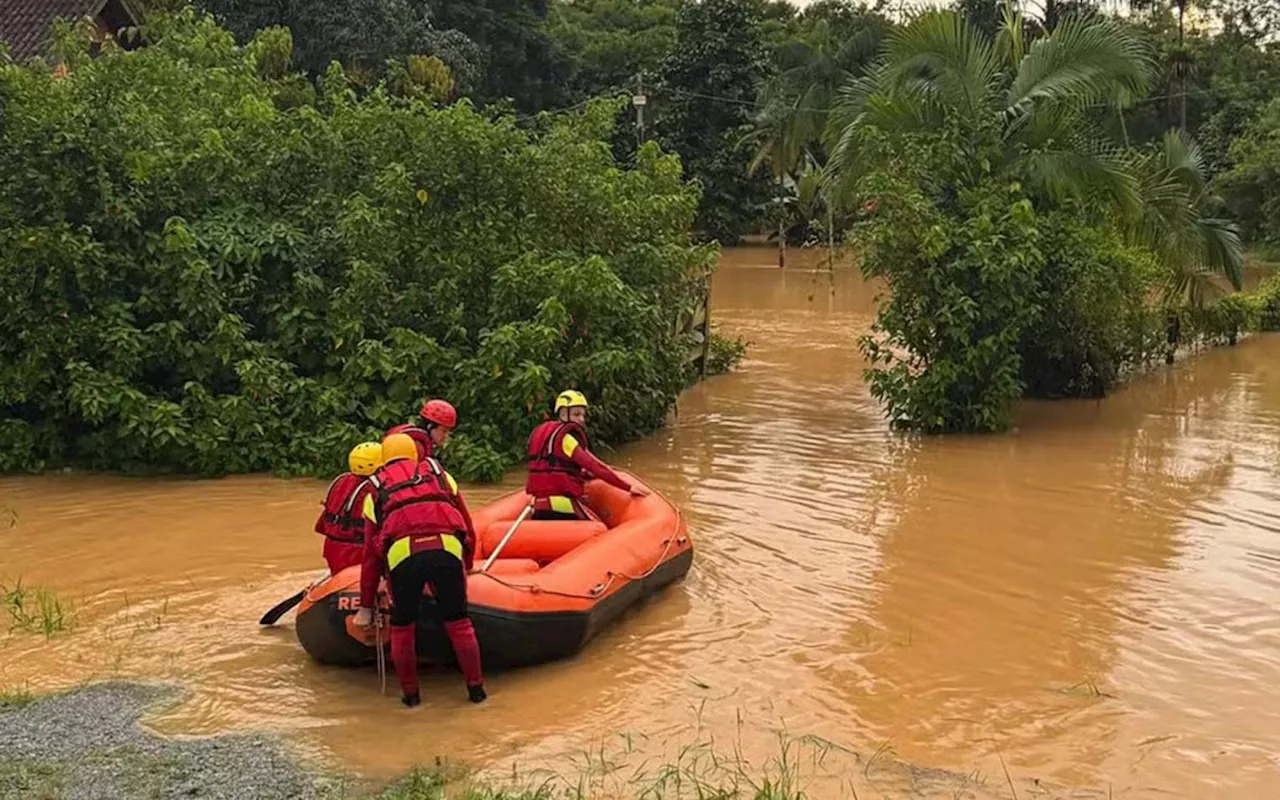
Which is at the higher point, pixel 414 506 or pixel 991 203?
pixel 991 203

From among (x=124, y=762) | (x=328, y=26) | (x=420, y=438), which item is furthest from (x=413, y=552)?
(x=328, y=26)

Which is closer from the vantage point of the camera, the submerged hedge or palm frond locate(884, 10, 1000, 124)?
the submerged hedge

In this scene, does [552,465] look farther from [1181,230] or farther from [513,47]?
[513,47]

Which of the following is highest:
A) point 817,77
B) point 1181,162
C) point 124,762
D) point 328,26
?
point 328,26

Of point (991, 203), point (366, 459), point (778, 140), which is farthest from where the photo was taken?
point (778, 140)

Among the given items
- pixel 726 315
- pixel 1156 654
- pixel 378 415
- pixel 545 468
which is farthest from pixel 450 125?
pixel 726 315

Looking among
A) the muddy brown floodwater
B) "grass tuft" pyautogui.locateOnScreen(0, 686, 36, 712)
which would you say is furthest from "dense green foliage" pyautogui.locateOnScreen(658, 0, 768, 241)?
"grass tuft" pyautogui.locateOnScreen(0, 686, 36, 712)

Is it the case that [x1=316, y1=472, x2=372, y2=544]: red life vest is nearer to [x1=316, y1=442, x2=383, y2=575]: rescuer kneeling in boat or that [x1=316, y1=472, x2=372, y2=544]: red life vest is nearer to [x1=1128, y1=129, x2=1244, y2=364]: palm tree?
[x1=316, y1=442, x2=383, y2=575]: rescuer kneeling in boat

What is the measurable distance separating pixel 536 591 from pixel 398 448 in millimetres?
1101

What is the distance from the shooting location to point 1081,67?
46.6 feet

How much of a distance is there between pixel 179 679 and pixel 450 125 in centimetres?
705

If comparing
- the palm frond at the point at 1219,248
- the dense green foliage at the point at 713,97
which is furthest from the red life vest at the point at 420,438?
the dense green foliage at the point at 713,97

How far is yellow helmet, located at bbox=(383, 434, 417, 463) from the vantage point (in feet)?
21.0

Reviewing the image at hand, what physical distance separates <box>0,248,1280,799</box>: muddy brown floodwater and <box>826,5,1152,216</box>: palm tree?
2.92 metres
